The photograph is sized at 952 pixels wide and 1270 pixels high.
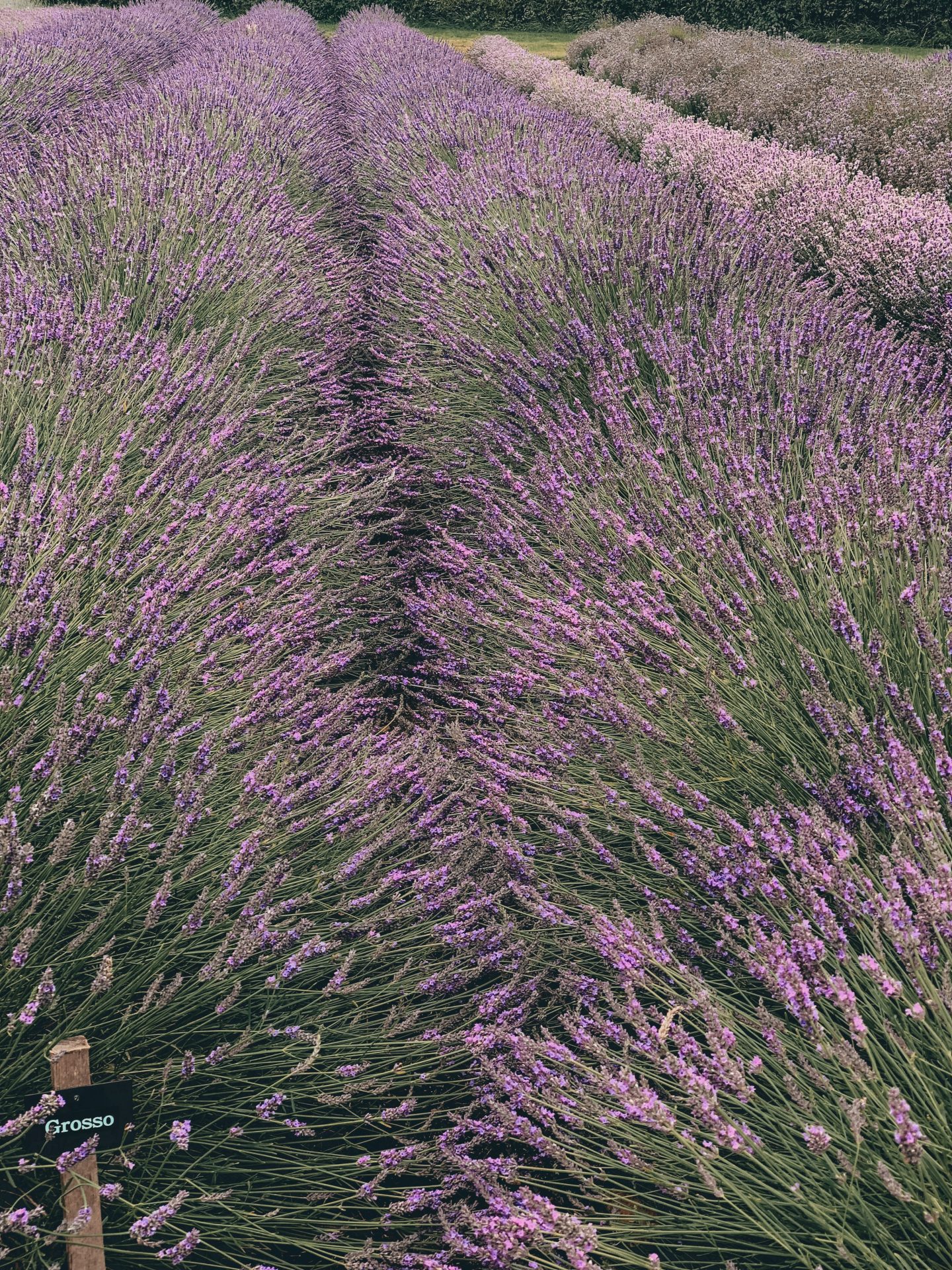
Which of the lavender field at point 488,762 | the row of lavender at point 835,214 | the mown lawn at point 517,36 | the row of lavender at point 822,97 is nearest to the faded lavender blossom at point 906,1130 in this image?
the lavender field at point 488,762

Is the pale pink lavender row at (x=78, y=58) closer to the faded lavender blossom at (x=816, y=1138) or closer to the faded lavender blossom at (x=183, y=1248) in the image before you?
the faded lavender blossom at (x=183, y=1248)

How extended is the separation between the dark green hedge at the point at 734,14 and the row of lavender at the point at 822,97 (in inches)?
287

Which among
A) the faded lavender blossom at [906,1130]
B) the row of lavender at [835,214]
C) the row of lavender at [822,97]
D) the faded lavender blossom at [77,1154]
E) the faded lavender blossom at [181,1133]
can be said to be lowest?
the faded lavender blossom at [181,1133]

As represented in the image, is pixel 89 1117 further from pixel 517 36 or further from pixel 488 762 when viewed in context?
pixel 517 36

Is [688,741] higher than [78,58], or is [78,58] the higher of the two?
[78,58]

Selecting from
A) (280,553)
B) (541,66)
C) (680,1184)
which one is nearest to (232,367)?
(280,553)

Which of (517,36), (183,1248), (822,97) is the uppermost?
(517,36)

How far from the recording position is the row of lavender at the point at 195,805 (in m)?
1.31

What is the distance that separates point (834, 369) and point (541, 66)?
1283 centimetres

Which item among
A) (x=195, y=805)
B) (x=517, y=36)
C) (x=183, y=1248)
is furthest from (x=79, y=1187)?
(x=517, y=36)

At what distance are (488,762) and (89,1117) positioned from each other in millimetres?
1019

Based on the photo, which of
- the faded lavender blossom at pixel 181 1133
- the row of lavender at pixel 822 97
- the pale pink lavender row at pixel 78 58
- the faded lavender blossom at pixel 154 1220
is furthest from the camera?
the pale pink lavender row at pixel 78 58

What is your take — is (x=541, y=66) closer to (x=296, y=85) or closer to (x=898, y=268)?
(x=296, y=85)

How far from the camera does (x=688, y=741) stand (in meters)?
1.70
